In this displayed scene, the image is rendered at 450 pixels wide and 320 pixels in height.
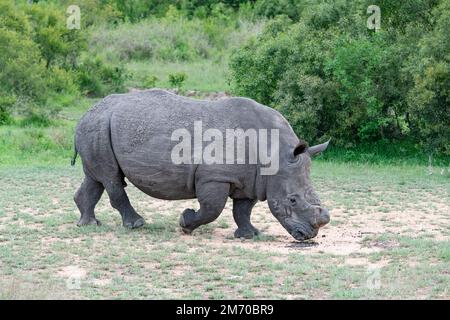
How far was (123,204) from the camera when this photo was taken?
40.1 feet

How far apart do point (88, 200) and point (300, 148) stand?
9.78 ft

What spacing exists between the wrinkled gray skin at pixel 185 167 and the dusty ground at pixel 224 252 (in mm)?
340

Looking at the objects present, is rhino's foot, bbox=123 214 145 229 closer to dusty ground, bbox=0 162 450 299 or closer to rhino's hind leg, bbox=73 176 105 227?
dusty ground, bbox=0 162 450 299

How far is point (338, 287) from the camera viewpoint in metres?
9.15

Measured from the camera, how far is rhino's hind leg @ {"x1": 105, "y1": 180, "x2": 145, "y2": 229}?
12.1m

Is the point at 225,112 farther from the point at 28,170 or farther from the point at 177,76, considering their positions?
the point at 177,76

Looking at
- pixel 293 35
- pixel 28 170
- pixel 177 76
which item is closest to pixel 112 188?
pixel 28 170

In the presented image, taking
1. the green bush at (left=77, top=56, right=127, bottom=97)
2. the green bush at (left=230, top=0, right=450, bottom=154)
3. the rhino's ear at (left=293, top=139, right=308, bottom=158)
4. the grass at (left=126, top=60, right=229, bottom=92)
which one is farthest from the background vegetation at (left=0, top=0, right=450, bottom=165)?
the rhino's ear at (left=293, top=139, right=308, bottom=158)

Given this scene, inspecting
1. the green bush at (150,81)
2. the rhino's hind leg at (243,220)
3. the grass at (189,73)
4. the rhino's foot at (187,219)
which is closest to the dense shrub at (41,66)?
the green bush at (150,81)

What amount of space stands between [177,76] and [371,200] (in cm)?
1267

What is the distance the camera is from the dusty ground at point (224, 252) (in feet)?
30.0

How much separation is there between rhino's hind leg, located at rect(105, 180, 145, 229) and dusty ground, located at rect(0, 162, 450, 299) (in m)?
0.15

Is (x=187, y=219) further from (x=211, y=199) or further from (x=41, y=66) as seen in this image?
(x=41, y=66)

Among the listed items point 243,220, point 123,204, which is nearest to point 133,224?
point 123,204
